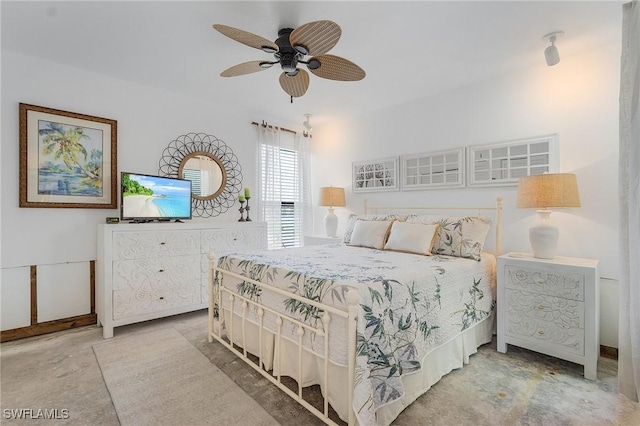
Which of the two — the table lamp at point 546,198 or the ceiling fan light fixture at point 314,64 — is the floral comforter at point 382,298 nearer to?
the table lamp at point 546,198

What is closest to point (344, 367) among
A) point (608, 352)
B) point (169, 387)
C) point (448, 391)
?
point (448, 391)

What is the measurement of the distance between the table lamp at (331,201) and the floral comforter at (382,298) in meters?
1.65

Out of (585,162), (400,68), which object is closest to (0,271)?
(400,68)

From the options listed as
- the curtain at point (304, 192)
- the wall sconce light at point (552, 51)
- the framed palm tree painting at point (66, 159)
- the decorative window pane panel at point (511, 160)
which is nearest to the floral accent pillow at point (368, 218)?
the decorative window pane panel at point (511, 160)

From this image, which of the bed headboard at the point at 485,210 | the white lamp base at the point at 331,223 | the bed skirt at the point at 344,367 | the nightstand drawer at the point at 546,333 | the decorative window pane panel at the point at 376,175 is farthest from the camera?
the white lamp base at the point at 331,223

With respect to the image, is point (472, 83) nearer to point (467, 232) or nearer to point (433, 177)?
point (433, 177)

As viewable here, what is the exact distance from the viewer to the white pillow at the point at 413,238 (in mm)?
2713

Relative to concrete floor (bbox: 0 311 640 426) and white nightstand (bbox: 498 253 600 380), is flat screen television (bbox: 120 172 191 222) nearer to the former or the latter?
concrete floor (bbox: 0 311 640 426)

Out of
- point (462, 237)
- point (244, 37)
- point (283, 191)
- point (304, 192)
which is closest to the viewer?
point (244, 37)

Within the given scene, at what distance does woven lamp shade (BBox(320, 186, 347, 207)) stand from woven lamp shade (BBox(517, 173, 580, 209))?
2.34 meters

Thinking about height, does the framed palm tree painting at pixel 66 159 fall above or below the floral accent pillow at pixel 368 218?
above

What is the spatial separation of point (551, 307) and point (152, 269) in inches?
137

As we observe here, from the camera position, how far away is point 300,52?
6.77 feet

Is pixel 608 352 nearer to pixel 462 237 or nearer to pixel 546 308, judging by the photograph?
pixel 546 308
